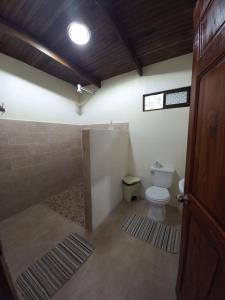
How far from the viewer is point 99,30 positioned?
160cm

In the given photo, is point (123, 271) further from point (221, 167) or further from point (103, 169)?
point (221, 167)

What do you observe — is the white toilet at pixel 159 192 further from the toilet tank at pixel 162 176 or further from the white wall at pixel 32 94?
the white wall at pixel 32 94

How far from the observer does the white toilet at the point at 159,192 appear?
182cm

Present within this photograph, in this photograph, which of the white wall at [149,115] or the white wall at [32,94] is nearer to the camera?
the white wall at [32,94]

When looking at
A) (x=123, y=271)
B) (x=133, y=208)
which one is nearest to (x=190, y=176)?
(x=123, y=271)

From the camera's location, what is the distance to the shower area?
1.72 metres

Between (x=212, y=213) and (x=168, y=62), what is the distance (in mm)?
2384

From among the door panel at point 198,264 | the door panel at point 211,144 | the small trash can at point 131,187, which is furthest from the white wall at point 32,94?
the door panel at point 198,264

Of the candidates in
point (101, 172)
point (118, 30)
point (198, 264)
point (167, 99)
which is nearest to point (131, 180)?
point (101, 172)

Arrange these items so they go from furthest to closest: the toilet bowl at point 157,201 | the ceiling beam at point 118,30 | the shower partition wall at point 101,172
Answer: the toilet bowl at point 157,201, the shower partition wall at point 101,172, the ceiling beam at point 118,30

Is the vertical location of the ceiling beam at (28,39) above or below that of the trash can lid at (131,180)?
above

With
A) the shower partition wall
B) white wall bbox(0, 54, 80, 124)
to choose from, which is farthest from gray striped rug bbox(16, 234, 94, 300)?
white wall bbox(0, 54, 80, 124)

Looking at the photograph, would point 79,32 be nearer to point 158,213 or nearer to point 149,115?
point 149,115

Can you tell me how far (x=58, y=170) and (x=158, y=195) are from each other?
6.85 feet
